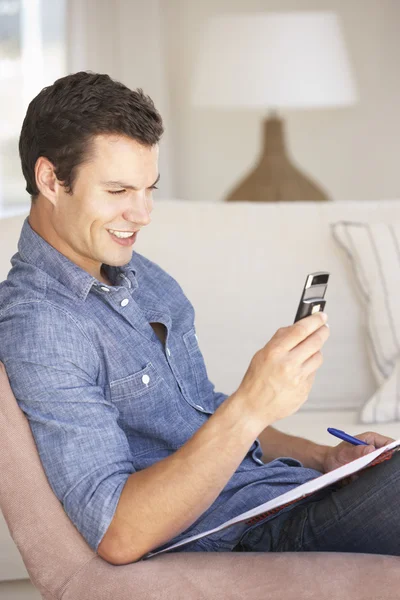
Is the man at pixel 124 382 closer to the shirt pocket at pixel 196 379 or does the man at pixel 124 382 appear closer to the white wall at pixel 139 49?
the shirt pocket at pixel 196 379

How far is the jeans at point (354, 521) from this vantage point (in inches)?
44.8

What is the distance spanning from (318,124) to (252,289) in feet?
7.56

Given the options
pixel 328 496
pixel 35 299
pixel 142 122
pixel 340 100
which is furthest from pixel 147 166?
pixel 340 100

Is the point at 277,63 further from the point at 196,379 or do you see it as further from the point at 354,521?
the point at 354,521

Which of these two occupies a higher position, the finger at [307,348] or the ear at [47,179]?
the ear at [47,179]

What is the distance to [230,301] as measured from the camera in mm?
2121

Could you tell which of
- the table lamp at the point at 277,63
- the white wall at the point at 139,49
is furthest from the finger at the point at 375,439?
the white wall at the point at 139,49

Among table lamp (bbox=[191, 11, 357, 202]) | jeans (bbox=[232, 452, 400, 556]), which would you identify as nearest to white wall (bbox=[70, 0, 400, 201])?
table lamp (bbox=[191, 11, 357, 202])

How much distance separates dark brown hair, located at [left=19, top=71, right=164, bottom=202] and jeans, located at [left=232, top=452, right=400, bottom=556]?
53 centimetres

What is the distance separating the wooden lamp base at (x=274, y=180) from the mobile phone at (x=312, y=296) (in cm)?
245

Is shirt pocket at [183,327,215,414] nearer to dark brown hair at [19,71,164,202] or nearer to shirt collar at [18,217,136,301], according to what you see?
shirt collar at [18,217,136,301]

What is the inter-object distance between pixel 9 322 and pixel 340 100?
242 cm

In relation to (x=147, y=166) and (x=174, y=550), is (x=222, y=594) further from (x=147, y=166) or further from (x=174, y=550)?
(x=147, y=166)

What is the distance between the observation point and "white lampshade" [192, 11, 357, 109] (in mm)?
3223
